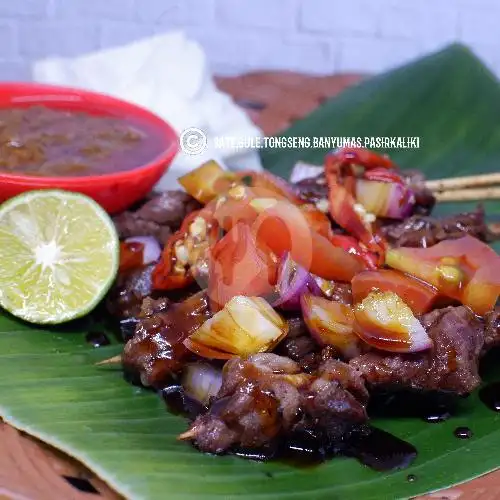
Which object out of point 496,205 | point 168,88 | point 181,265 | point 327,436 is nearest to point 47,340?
point 181,265

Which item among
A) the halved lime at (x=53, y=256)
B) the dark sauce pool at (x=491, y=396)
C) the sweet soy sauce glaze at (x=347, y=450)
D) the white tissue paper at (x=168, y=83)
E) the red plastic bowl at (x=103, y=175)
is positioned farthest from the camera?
the white tissue paper at (x=168, y=83)

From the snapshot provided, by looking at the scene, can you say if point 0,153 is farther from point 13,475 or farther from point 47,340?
point 13,475

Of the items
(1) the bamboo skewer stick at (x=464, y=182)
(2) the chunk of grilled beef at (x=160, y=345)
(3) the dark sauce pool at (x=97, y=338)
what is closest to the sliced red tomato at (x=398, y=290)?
(2) the chunk of grilled beef at (x=160, y=345)

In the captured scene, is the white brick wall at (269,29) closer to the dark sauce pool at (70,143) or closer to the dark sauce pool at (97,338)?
the dark sauce pool at (70,143)

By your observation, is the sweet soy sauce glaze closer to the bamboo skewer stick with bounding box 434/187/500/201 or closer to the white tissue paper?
the bamboo skewer stick with bounding box 434/187/500/201

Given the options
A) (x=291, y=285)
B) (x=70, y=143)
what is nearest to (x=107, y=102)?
(x=70, y=143)

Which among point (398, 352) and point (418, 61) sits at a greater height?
point (418, 61)

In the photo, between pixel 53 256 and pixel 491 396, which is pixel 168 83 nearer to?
pixel 53 256
